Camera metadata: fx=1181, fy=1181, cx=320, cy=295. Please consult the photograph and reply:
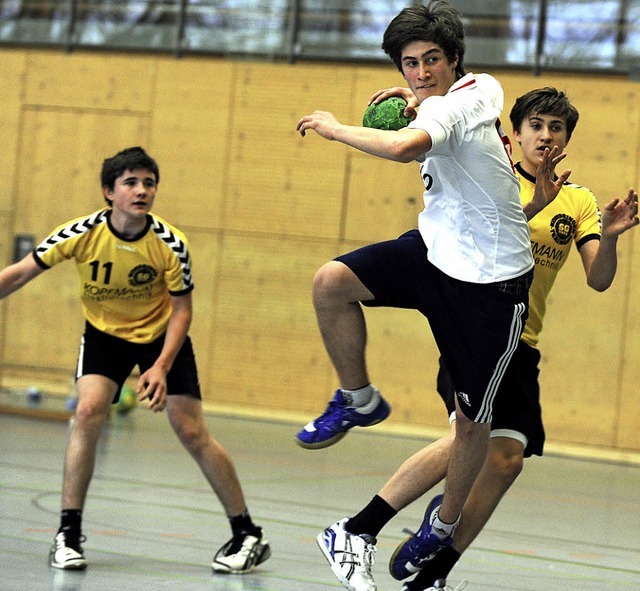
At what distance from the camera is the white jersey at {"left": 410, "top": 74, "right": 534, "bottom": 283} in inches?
153

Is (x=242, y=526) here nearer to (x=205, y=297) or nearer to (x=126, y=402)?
(x=126, y=402)

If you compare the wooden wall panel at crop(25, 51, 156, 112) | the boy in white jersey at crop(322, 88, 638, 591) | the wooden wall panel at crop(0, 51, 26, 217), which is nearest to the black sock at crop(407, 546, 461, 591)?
the boy in white jersey at crop(322, 88, 638, 591)

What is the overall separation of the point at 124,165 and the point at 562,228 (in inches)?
83.2

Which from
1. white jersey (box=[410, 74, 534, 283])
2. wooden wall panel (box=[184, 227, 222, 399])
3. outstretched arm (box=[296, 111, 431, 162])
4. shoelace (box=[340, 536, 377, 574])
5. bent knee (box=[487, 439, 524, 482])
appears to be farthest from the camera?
wooden wall panel (box=[184, 227, 222, 399])

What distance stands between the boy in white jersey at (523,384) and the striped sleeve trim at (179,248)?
4.47ft

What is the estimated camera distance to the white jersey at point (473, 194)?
3.88 meters

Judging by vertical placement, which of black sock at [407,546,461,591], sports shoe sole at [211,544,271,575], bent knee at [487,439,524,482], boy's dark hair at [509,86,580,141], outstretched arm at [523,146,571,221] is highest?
boy's dark hair at [509,86,580,141]

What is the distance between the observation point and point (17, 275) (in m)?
5.43

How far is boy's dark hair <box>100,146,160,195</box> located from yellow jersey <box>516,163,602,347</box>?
183 centimetres

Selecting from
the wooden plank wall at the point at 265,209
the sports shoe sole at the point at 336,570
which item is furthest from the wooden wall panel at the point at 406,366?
the sports shoe sole at the point at 336,570

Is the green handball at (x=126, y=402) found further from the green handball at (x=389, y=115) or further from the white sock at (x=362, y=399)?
the green handball at (x=389, y=115)

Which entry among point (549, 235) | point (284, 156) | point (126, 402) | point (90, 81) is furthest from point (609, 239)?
point (90, 81)

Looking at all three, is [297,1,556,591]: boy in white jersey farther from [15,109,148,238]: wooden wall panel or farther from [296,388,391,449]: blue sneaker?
[15,109,148,238]: wooden wall panel

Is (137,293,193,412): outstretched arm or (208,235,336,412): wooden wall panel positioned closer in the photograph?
(137,293,193,412): outstretched arm
